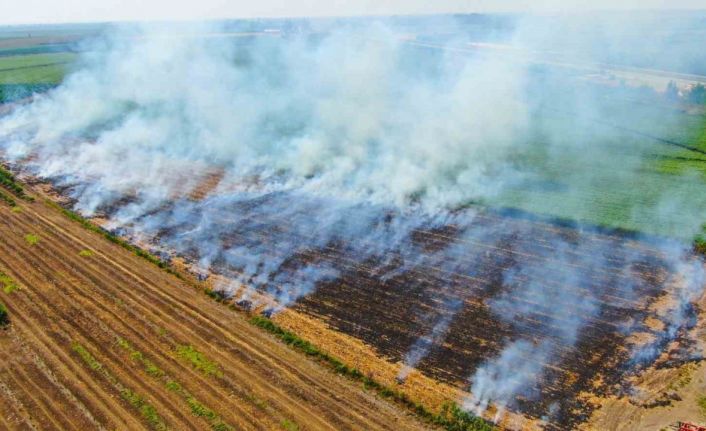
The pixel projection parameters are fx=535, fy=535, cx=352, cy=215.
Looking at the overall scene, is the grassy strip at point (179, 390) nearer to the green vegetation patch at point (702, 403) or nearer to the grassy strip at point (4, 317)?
the grassy strip at point (4, 317)

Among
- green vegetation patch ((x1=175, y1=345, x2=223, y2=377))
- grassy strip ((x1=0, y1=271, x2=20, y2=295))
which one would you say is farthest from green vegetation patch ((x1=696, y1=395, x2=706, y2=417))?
grassy strip ((x1=0, y1=271, x2=20, y2=295))

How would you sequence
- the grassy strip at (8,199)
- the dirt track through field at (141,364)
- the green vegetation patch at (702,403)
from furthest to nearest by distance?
the grassy strip at (8,199) → the green vegetation patch at (702,403) → the dirt track through field at (141,364)

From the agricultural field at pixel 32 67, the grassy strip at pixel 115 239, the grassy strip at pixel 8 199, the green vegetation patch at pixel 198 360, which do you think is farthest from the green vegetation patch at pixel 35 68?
the green vegetation patch at pixel 198 360

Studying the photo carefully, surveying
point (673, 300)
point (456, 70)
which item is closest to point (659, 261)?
point (673, 300)

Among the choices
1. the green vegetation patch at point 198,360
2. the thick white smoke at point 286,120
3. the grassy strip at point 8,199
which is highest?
the thick white smoke at point 286,120

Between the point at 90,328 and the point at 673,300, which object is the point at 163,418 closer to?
the point at 90,328
